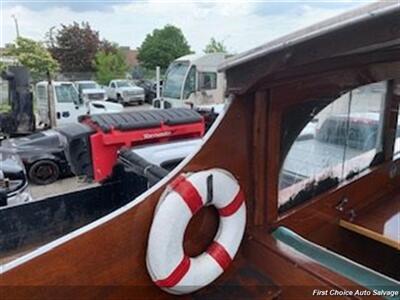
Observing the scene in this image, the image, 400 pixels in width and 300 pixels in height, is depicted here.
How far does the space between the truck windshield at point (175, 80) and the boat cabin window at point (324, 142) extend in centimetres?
849

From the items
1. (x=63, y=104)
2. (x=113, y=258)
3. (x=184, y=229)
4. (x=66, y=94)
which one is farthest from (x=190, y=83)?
(x=113, y=258)

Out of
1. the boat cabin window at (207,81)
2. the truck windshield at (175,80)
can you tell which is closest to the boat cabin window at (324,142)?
the boat cabin window at (207,81)

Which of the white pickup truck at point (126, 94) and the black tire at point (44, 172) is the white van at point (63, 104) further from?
the white pickup truck at point (126, 94)

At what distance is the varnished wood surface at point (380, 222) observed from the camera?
7.86 ft

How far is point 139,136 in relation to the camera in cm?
376

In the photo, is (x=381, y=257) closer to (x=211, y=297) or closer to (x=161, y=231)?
(x=211, y=297)

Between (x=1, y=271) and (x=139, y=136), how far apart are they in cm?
256

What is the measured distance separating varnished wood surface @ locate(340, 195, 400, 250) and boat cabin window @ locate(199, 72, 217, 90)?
8.35 m

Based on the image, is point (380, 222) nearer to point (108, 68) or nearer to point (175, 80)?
point (175, 80)

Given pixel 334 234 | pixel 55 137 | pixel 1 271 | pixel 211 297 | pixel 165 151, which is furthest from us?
pixel 55 137

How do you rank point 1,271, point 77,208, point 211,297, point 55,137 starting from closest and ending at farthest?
point 1,271 < point 211,297 < point 77,208 < point 55,137

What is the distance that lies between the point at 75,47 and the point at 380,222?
28.4 meters

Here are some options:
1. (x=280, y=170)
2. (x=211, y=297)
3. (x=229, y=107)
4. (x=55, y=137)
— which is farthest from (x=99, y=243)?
(x=55, y=137)

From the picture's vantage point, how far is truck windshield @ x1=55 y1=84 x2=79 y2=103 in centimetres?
1002
